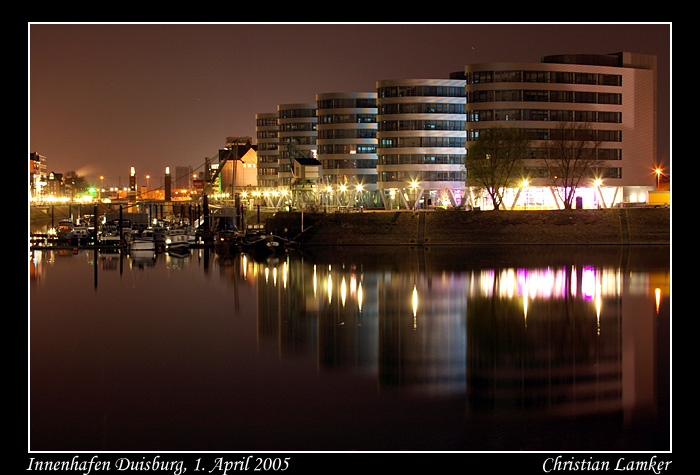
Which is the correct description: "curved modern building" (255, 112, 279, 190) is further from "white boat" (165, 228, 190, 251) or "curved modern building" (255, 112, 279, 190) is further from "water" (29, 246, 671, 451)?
"water" (29, 246, 671, 451)

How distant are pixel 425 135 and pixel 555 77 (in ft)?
57.8

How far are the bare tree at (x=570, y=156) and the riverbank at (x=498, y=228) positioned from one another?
4.85 meters

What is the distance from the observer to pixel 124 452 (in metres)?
17.8

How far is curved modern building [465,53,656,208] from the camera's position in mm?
86000

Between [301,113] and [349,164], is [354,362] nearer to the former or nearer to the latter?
[349,164]

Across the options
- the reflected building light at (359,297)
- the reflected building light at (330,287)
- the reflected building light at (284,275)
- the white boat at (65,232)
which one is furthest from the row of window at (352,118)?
the reflected building light at (359,297)

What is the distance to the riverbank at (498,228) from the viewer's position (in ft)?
255

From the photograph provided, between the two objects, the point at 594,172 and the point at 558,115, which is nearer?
the point at 594,172

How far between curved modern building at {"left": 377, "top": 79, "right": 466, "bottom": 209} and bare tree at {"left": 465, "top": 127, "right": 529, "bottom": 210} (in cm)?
1269

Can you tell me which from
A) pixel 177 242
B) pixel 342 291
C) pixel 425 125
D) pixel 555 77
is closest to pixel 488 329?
pixel 342 291

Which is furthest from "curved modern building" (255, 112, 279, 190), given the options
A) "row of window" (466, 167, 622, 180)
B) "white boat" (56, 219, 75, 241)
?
"row of window" (466, 167, 622, 180)

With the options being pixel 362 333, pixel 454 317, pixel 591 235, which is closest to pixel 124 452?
pixel 362 333

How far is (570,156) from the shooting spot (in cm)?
8169

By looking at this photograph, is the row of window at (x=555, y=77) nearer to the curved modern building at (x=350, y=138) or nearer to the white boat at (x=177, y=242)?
the curved modern building at (x=350, y=138)
